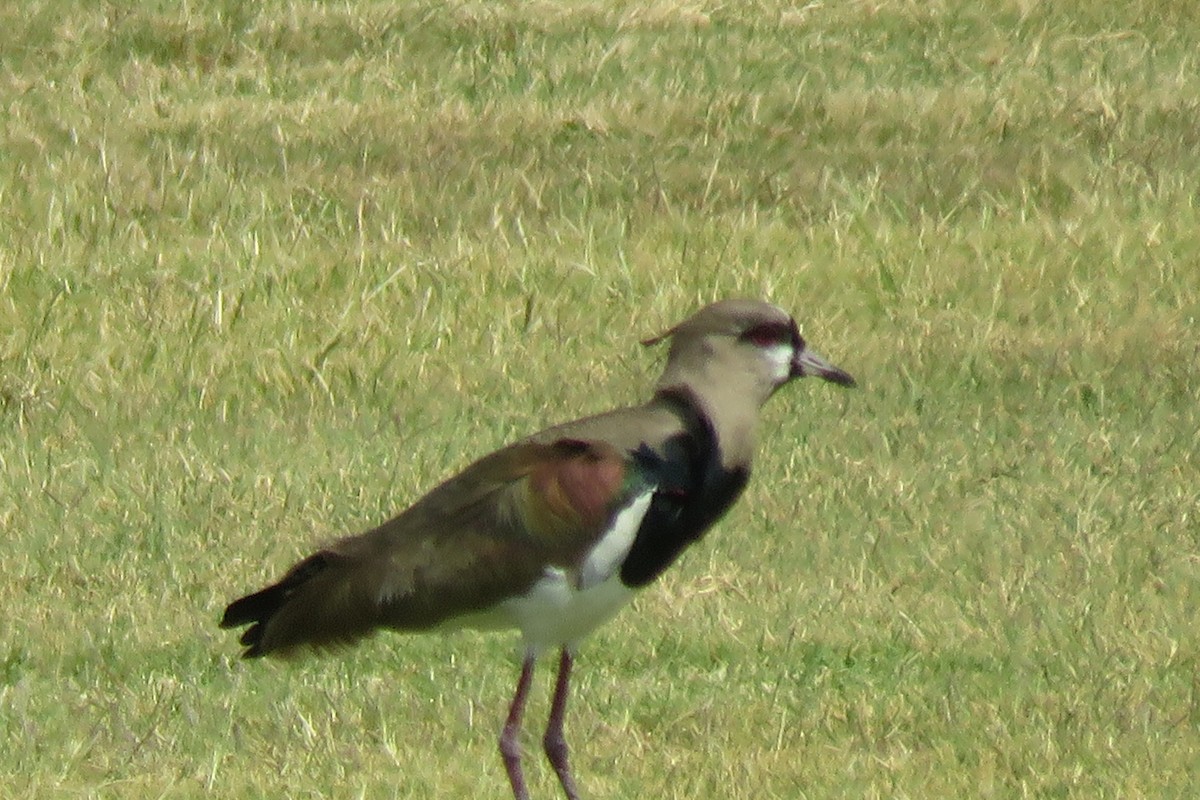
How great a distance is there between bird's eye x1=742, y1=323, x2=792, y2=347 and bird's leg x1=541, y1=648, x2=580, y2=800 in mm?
842

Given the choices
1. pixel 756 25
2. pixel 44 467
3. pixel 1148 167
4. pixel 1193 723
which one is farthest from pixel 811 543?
pixel 756 25

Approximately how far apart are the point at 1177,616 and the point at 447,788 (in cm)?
212

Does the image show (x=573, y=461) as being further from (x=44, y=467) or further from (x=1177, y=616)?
(x=44, y=467)

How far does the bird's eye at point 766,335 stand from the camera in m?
6.03

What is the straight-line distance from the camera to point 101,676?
6.51 metres

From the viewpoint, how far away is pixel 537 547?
18.5ft

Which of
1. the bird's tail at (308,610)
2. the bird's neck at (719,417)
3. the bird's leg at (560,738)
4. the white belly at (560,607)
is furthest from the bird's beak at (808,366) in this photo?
the bird's tail at (308,610)

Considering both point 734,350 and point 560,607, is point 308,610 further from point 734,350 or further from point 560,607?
point 734,350

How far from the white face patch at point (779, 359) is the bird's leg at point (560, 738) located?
819 millimetres

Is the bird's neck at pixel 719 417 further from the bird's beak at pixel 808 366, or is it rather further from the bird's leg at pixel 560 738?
the bird's leg at pixel 560 738

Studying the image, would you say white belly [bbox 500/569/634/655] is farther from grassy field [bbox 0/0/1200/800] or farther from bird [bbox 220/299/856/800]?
grassy field [bbox 0/0/1200/800]

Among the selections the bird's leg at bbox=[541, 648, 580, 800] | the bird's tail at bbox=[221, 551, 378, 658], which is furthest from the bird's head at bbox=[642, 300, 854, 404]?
the bird's tail at bbox=[221, 551, 378, 658]

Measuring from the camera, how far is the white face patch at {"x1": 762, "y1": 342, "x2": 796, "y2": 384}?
6059 mm

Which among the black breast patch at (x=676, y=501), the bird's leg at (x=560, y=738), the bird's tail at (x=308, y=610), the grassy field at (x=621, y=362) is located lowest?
the grassy field at (x=621, y=362)
